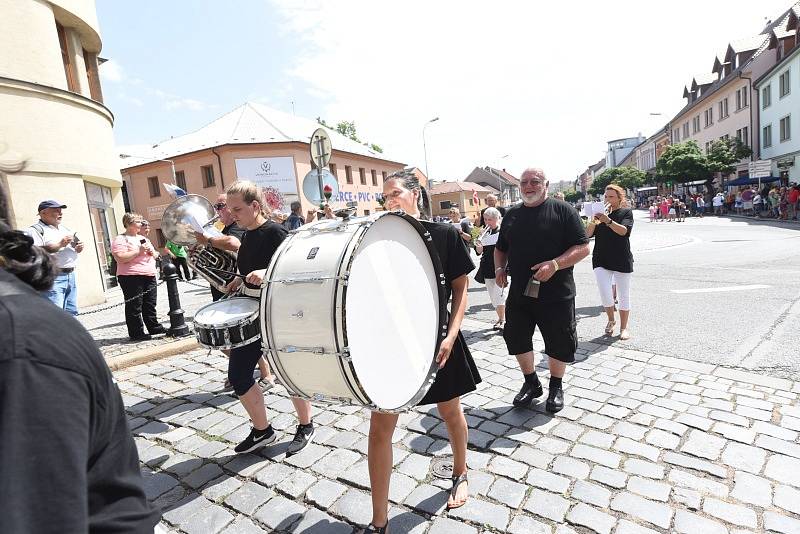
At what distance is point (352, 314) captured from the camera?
81.1 inches

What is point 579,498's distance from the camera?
111 inches

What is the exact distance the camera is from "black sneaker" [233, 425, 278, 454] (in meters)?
3.53

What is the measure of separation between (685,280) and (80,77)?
14.4 metres

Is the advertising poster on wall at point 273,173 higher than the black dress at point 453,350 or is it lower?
higher

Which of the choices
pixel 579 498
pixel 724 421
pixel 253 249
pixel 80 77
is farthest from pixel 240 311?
pixel 80 77

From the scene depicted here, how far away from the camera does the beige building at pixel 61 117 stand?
9023mm

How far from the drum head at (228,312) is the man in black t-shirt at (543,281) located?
2215mm

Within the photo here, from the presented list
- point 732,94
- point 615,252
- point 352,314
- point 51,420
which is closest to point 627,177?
point 732,94

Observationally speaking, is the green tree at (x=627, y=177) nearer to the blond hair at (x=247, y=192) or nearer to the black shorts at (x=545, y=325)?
the black shorts at (x=545, y=325)

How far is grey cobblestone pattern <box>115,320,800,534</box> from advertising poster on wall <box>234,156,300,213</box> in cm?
2683

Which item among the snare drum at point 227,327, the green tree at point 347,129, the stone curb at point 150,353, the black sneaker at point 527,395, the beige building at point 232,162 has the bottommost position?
the black sneaker at point 527,395

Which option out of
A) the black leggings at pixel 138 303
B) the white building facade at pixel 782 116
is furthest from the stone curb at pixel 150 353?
the white building facade at pixel 782 116

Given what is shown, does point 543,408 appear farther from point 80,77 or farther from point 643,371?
point 80,77

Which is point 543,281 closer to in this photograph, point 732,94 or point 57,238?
point 57,238
